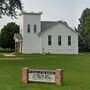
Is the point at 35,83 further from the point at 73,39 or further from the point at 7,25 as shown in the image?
the point at 7,25

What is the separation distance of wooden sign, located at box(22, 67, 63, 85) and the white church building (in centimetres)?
5825

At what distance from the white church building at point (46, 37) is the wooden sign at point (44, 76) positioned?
5825cm

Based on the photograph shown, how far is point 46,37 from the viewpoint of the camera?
77.9 metres

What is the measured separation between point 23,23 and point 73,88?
60986mm

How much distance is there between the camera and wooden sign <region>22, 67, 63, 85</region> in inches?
731

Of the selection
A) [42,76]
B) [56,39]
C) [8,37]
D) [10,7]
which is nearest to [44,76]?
[42,76]

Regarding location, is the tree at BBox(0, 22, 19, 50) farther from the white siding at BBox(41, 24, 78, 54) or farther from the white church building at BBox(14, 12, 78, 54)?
the white siding at BBox(41, 24, 78, 54)

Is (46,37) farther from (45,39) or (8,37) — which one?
(8,37)

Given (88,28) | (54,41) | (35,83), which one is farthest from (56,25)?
(35,83)

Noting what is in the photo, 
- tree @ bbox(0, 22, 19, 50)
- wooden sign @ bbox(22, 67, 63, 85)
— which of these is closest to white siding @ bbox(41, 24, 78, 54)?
tree @ bbox(0, 22, 19, 50)

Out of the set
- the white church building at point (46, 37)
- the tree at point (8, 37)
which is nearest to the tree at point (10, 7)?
the white church building at point (46, 37)

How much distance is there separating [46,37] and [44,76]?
59209mm

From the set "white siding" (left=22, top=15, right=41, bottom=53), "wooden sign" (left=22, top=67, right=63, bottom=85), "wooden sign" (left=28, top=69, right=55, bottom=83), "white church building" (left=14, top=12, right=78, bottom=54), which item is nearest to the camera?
"wooden sign" (left=22, top=67, right=63, bottom=85)

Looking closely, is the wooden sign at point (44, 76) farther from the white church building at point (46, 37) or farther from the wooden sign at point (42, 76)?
the white church building at point (46, 37)
